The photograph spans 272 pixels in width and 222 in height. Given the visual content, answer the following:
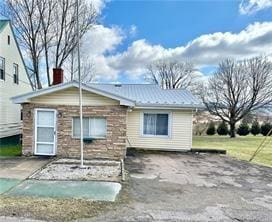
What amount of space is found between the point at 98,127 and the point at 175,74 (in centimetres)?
3181

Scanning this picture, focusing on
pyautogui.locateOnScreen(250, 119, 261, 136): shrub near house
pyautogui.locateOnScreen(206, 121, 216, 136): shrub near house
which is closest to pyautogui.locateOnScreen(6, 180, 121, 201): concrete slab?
pyautogui.locateOnScreen(206, 121, 216, 136): shrub near house

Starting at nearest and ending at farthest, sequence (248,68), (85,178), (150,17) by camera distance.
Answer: (85,178), (150,17), (248,68)

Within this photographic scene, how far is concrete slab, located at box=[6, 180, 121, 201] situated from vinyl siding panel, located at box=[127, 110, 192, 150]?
7.49m

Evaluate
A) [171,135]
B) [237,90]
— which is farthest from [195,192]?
[237,90]

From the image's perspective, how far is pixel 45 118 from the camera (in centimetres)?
1214

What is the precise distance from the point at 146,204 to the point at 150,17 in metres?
10.4

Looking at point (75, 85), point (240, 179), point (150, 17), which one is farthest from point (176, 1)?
point (240, 179)

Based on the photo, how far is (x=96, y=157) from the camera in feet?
39.3

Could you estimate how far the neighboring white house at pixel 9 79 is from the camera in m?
17.7

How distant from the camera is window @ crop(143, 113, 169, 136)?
15273 millimetres

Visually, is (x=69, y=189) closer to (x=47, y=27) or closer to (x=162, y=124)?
(x=162, y=124)

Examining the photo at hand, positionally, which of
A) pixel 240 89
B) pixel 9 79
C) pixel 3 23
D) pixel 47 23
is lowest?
pixel 9 79

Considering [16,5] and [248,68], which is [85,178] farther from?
[248,68]

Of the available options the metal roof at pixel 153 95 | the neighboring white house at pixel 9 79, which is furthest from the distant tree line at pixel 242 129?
the neighboring white house at pixel 9 79
